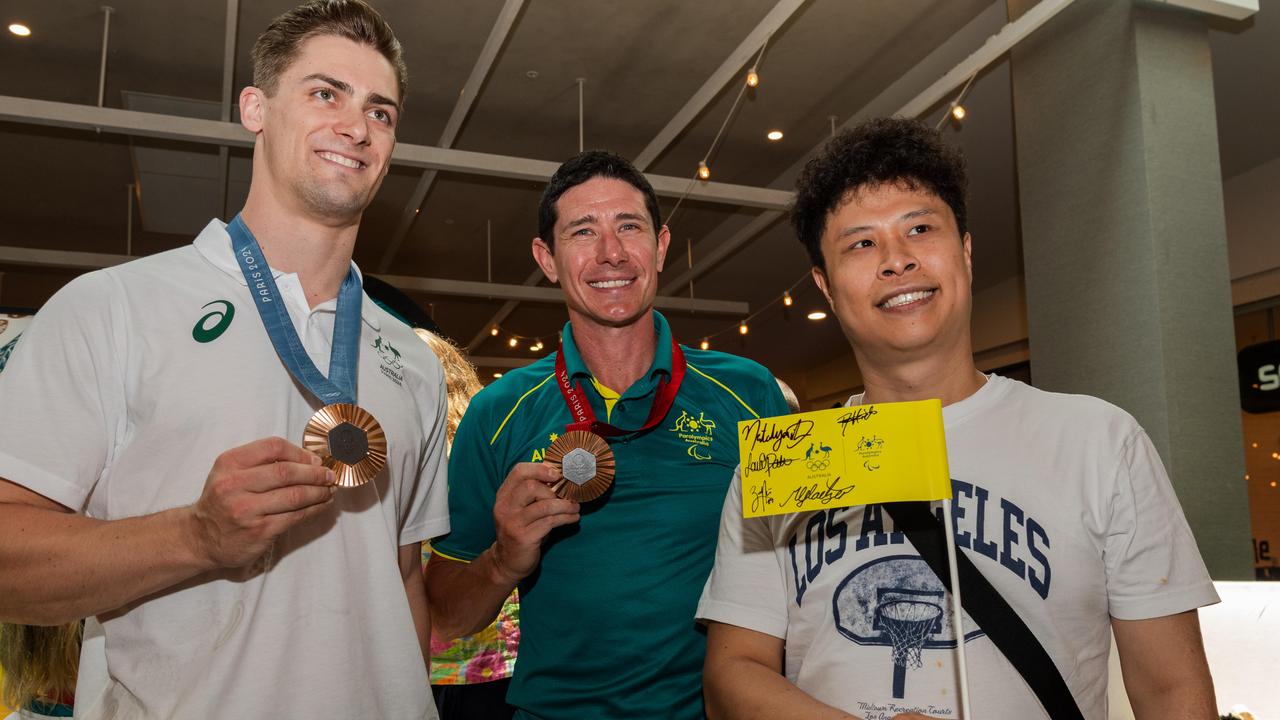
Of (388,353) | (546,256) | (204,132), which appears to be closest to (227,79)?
(204,132)

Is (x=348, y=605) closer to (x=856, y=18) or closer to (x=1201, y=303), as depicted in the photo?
(x=1201, y=303)

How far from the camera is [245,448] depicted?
118cm

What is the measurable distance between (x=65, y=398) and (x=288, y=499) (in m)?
0.42

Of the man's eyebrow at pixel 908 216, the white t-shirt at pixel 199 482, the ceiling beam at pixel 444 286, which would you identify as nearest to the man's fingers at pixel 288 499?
the white t-shirt at pixel 199 482

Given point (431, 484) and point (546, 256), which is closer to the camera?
point (431, 484)

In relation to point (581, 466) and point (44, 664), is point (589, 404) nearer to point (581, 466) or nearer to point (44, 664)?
point (581, 466)

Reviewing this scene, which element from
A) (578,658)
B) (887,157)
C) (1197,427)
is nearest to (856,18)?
(1197,427)

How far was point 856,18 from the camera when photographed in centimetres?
593

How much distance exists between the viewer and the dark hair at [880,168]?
1.60 metres

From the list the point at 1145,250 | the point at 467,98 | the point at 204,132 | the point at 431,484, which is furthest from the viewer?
the point at 467,98

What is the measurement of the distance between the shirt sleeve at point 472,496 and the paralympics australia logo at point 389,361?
43 cm

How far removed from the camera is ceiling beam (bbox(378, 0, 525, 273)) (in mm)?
5562

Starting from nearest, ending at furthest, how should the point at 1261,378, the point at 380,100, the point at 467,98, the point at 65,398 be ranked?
the point at 65,398 → the point at 380,100 → the point at 467,98 → the point at 1261,378

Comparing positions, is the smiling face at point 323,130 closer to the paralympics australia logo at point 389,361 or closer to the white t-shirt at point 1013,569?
the paralympics australia logo at point 389,361
